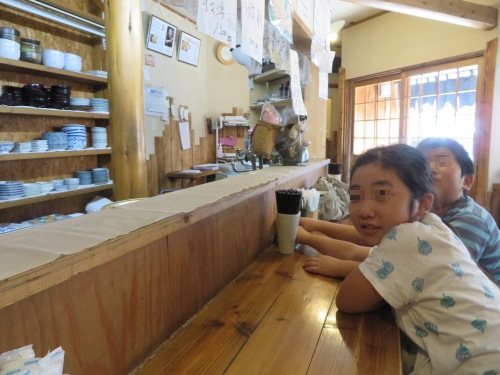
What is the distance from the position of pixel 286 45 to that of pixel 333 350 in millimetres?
1859

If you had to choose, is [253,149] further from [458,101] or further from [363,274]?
[458,101]

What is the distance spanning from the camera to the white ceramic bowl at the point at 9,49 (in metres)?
2.10

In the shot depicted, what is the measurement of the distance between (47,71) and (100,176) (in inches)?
37.3

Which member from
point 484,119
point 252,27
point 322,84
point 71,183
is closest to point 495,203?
point 484,119

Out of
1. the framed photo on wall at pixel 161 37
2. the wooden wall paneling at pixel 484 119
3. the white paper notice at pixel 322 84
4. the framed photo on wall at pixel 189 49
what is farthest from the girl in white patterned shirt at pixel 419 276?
the wooden wall paneling at pixel 484 119

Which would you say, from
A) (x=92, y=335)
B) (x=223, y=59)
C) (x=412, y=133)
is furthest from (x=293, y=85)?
(x=412, y=133)

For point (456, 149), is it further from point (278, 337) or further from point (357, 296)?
→ point (278, 337)

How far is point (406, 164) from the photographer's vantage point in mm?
811

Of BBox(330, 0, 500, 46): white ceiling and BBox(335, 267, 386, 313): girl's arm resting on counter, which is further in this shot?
BBox(330, 0, 500, 46): white ceiling

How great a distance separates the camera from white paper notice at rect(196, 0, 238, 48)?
0.84m

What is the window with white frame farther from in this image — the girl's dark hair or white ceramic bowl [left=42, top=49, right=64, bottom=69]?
white ceramic bowl [left=42, top=49, right=64, bottom=69]

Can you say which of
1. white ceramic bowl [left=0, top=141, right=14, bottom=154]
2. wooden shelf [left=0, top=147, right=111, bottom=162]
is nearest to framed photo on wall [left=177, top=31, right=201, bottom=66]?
wooden shelf [left=0, top=147, right=111, bottom=162]

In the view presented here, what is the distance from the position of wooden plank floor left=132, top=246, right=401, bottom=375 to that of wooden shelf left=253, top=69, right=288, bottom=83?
7.47ft

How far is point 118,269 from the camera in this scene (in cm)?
55
